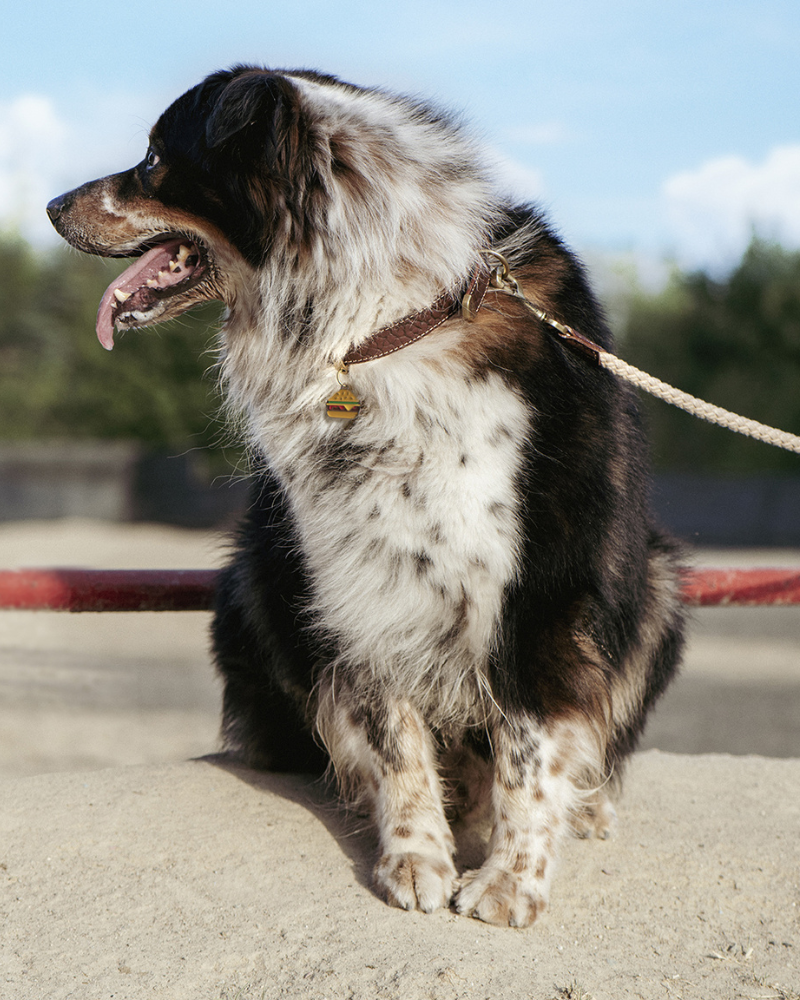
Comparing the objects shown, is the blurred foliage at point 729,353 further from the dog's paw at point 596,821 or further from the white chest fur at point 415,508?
the white chest fur at point 415,508

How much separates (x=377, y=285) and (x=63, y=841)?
1487mm

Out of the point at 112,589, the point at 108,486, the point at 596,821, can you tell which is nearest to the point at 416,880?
the point at 596,821

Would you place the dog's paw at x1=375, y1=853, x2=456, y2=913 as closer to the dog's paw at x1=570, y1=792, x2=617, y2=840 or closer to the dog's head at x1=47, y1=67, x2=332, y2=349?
the dog's paw at x1=570, y1=792, x2=617, y2=840

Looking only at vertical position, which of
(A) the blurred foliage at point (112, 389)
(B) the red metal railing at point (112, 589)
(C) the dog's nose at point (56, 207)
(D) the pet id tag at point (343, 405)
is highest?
(C) the dog's nose at point (56, 207)

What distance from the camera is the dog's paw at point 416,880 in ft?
6.58

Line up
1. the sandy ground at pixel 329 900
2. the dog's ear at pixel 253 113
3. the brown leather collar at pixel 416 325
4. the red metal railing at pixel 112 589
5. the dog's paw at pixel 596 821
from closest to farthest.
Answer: the sandy ground at pixel 329 900 → the dog's ear at pixel 253 113 → the brown leather collar at pixel 416 325 → the dog's paw at pixel 596 821 → the red metal railing at pixel 112 589

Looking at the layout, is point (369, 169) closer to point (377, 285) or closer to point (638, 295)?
point (377, 285)

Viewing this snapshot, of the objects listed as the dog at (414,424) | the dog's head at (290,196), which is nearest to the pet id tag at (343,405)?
the dog at (414,424)

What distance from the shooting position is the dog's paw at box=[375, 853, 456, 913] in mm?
2006

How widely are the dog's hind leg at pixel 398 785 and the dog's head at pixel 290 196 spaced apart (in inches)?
38.5

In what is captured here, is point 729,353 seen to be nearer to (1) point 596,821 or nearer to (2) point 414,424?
(1) point 596,821

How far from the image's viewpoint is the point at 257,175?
6.66ft

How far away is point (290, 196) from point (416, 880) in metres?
1.51

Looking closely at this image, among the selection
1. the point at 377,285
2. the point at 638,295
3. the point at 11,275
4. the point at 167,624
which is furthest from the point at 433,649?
the point at 11,275
